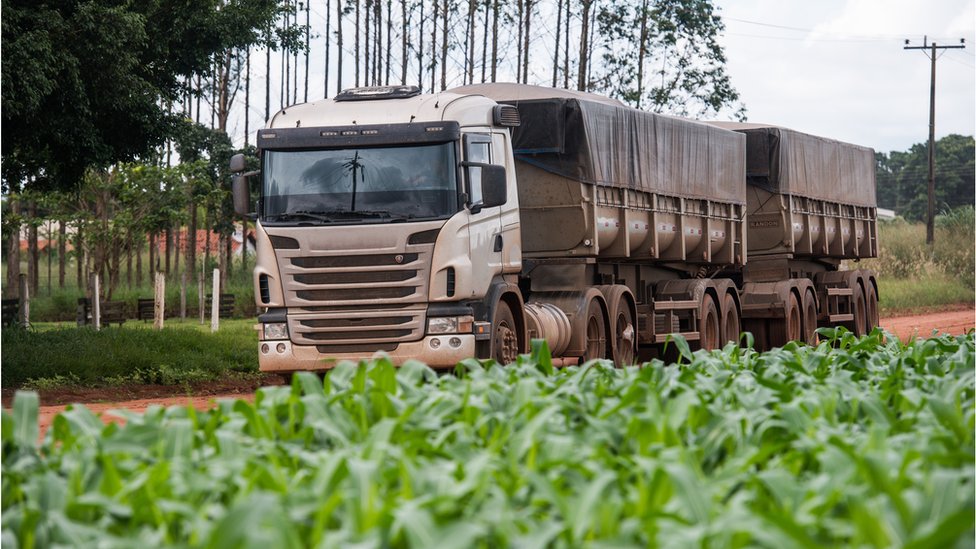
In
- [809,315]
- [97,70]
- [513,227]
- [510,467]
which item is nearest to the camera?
[510,467]

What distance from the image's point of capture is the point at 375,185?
13289 millimetres

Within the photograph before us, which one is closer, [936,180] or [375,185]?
[375,185]

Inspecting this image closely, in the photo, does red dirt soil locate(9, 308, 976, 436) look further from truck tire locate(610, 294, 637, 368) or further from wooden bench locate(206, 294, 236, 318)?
wooden bench locate(206, 294, 236, 318)

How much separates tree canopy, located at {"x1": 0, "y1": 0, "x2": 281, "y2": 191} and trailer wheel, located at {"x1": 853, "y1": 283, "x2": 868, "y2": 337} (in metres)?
12.5

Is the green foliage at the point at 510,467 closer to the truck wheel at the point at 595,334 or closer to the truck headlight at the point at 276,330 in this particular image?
the truck headlight at the point at 276,330

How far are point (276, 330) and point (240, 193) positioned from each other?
1582 millimetres

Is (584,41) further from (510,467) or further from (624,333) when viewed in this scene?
(510,467)

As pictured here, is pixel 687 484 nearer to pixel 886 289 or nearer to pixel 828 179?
pixel 828 179

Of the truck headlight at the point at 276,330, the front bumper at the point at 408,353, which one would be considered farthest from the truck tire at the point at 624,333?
the truck headlight at the point at 276,330

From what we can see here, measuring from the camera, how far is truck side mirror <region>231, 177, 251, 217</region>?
13.9 metres

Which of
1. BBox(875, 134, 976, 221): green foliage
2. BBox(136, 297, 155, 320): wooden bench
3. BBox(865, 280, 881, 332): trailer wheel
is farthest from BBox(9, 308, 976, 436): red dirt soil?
BBox(875, 134, 976, 221): green foliage

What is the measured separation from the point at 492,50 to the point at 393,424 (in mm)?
41248

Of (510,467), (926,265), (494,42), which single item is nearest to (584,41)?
(494,42)

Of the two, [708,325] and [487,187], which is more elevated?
[487,187]
